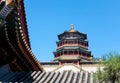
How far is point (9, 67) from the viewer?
32.6 feet

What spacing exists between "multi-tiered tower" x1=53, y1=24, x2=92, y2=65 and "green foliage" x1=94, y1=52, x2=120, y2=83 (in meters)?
45.4

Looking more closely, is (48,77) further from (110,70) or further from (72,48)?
(72,48)

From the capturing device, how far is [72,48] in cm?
5428

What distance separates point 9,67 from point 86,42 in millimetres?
47847

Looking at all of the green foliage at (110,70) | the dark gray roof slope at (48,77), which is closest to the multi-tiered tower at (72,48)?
the dark gray roof slope at (48,77)

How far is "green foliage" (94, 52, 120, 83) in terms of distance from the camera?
19.1ft

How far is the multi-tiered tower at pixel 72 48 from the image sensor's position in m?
52.8

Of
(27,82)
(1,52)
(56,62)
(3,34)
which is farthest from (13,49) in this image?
(56,62)

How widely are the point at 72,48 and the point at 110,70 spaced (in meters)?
48.3

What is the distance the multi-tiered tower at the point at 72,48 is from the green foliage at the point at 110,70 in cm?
4540

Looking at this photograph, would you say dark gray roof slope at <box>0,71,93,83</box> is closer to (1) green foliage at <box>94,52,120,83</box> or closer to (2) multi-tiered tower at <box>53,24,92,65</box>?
(1) green foliage at <box>94,52,120,83</box>

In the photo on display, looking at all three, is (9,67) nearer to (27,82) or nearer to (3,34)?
(3,34)

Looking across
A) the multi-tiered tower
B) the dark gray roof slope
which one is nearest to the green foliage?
the dark gray roof slope

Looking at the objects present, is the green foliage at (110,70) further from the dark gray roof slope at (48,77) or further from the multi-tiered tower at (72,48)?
the multi-tiered tower at (72,48)
